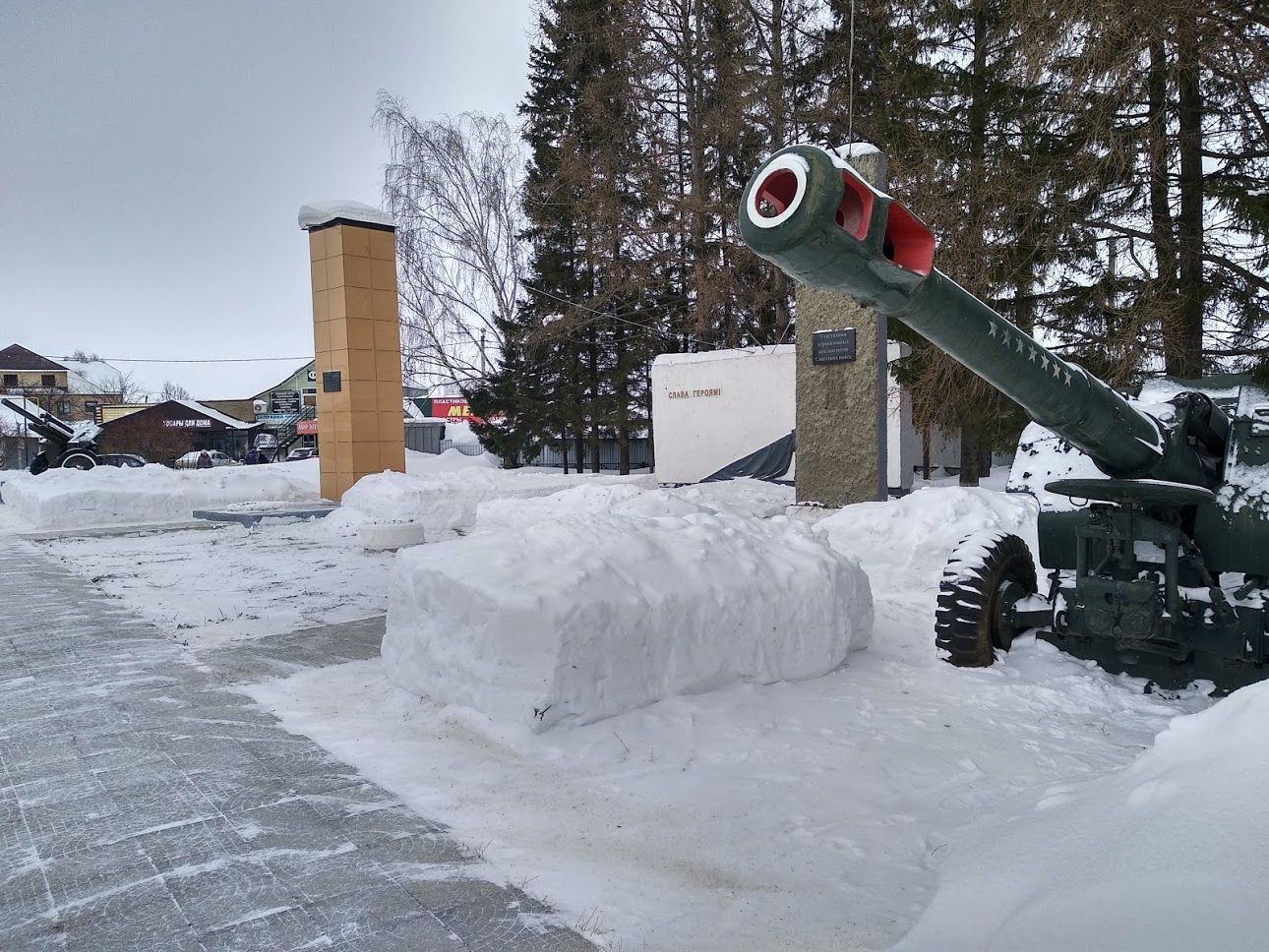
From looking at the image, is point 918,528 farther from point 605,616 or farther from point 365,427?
point 365,427

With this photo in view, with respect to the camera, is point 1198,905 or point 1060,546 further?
point 1060,546

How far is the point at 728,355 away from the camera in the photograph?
17.9 metres

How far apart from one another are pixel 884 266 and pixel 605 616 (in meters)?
1.95

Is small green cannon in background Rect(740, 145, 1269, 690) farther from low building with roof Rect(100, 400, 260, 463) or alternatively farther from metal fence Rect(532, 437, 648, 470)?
low building with roof Rect(100, 400, 260, 463)

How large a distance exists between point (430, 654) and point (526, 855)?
1.60 metres

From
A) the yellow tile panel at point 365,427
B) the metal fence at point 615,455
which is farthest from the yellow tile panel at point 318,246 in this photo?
the metal fence at point 615,455

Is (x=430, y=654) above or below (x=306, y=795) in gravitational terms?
above

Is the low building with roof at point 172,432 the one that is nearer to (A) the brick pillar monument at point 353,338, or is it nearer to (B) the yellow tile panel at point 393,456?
(A) the brick pillar monument at point 353,338

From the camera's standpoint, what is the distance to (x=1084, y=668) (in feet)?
15.6

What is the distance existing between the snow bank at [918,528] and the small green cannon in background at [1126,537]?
7.84 feet

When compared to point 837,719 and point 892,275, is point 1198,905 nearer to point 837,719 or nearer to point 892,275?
point 892,275

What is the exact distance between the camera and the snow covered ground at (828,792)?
6.94 feet

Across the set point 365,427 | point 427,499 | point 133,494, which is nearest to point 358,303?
point 365,427

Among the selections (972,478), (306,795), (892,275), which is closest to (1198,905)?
(892,275)
